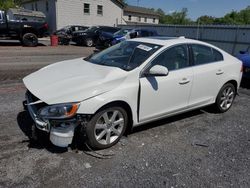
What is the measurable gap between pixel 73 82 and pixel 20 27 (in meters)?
14.4

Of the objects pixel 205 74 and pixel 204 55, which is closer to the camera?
pixel 205 74

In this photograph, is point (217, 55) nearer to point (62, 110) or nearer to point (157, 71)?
point (157, 71)

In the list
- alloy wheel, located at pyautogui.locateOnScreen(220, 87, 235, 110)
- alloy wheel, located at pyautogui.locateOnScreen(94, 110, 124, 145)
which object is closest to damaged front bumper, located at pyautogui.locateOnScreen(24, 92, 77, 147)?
alloy wheel, located at pyautogui.locateOnScreen(94, 110, 124, 145)

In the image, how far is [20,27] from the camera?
1589 centimetres

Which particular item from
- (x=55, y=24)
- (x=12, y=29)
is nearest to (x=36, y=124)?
(x=12, y=29)

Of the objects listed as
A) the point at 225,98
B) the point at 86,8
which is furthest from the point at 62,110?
the point at 86,8

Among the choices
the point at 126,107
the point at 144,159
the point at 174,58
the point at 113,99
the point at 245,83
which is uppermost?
the point at 174,58

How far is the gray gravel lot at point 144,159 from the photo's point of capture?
295 centimetres

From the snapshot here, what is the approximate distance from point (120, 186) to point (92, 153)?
2.55ft

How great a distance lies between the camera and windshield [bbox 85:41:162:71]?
3900mm

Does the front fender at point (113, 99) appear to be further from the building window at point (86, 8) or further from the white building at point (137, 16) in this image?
the white building at point (137, 16)

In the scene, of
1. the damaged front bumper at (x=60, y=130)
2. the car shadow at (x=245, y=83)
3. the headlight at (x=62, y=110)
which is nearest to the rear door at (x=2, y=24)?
the car shadow at (x=245, y=83)

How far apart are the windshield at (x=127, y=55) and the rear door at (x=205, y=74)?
3.01 ft

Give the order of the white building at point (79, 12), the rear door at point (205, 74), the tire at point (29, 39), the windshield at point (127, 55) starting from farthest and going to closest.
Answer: the white building at point (79, 12)
the tire at point (29, 39)
the rear door at point (205, 74)
the windshield at point (127, 55)
